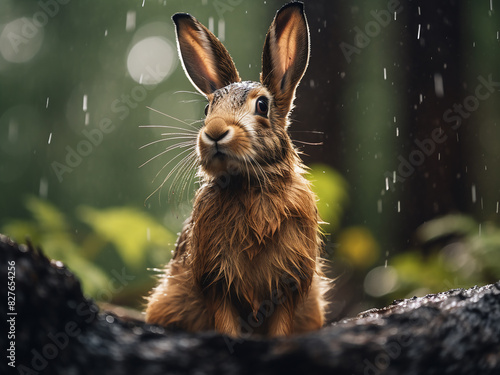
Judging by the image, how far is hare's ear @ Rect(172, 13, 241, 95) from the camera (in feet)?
13.0

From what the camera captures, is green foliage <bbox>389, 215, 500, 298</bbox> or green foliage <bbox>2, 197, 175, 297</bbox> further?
green foliage <bbox>2, 197, 175, 297</bbox>

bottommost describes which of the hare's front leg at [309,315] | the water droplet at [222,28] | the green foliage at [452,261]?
the hare's front leg at [309,315]

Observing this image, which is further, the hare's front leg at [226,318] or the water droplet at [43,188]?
the water droplet at [43,188]

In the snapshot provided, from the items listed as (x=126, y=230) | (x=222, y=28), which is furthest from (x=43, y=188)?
(x=126, y=230)

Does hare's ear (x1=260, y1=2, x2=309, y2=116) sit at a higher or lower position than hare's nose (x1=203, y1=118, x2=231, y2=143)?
higher

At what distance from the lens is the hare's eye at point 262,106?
3580mm

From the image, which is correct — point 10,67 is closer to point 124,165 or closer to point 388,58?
point 124,165

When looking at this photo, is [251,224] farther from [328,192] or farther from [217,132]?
[328,192]

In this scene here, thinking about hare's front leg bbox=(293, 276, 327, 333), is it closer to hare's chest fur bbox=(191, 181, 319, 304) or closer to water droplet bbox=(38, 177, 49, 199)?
hare's chest fur bbox=(191, 181, 319, 304)

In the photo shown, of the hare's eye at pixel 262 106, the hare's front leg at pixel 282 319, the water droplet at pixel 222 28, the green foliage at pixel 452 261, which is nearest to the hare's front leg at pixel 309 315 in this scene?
the hare's front leg at pixel 282 319

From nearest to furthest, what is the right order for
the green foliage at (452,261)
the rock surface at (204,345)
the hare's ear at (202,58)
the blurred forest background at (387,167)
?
the rock surface at (204,345), the hare's ear at (202,58), the green foliage at (452,261), the blurred forest background at (387,167)

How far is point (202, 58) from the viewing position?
13.3 ft

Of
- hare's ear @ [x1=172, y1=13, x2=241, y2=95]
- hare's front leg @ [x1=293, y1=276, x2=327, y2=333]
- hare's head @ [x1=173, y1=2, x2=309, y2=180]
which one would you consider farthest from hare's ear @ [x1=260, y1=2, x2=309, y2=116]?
hare's front leg @ [x1=293, y1=276, x2=327, y2=333]

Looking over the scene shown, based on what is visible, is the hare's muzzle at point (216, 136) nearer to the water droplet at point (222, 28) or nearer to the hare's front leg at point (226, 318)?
the hare's front leg at point (226, 318)
